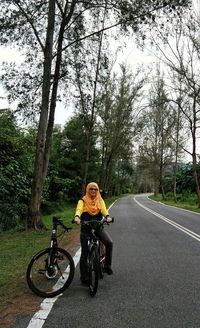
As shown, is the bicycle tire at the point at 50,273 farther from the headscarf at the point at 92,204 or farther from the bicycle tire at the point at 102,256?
the headscarf at the point at 92,204

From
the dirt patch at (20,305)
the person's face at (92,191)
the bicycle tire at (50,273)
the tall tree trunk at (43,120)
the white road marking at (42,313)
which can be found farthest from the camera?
the tall tree trunk at (43,120)

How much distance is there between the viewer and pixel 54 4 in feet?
47.7

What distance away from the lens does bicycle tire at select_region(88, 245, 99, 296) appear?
19.7ft

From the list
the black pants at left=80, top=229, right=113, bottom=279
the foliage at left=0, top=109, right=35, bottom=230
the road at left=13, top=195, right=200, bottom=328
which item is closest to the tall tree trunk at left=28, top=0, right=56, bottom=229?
the foliage at left=0, top=109, right=35, bottom=230

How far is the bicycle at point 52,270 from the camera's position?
6.15m

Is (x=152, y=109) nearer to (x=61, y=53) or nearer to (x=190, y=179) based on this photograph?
(x=190, y=179)

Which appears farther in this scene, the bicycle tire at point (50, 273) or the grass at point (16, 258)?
the grass at point (16, 258)

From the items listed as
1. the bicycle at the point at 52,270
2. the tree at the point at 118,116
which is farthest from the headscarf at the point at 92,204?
the tree at the point at 118,116

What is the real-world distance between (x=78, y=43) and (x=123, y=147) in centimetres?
3035

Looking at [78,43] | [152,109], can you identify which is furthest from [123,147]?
[78,43]

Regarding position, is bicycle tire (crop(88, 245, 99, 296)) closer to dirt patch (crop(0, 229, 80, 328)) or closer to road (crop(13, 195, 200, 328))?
road (crop(13, 195, 200, 328))

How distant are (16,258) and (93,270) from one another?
151 inches

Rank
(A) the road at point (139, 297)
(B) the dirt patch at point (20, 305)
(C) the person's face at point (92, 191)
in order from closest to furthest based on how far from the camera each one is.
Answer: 1. (A) the road at point (139, 297)
2. (B) the dirt patch at point (20, 305)
3. (C) the person's face at point (92, 191)

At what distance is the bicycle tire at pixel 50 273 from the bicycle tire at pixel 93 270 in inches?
11.7
